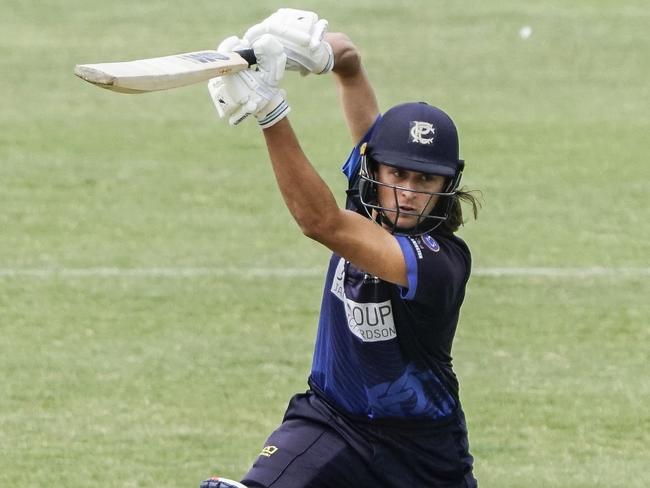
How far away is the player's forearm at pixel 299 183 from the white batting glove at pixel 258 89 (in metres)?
0.06

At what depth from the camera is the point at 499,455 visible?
7.65m

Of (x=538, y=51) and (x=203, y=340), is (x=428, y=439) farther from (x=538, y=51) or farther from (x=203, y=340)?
(x=538, y=51)

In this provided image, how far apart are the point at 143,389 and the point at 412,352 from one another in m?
3.33

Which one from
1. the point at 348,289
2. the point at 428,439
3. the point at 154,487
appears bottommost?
the point at 154,487

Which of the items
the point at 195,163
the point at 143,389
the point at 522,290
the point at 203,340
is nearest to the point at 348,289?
the point at 143,389

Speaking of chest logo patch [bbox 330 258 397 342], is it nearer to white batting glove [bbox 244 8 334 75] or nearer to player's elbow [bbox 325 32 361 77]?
white batting glove [bbox 244 8 334 75]

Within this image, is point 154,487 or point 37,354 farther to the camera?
point 37,354

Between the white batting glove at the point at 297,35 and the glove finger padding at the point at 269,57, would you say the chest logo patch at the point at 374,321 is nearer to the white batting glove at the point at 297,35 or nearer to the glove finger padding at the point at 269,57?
the white batting glove at the point at 297,35

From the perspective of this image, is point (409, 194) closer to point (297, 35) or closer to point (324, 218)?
point (324, 218)

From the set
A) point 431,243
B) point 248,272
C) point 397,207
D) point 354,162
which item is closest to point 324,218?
point 397,207

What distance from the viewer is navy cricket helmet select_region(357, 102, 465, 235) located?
17.5 ft

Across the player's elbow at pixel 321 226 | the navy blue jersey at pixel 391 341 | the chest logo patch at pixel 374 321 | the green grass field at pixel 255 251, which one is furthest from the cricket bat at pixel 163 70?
the green grass field at pixel 255 251

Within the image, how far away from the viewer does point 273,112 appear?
4945 mm

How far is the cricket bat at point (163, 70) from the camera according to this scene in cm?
459
